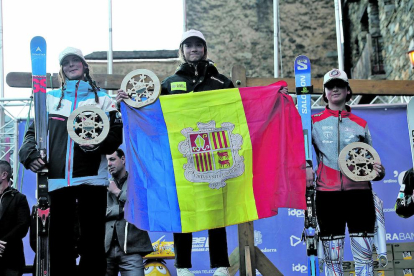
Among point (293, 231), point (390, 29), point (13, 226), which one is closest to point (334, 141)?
point (293, 231)

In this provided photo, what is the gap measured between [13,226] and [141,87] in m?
2.22

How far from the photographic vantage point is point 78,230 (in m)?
3.46

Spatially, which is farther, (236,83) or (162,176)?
(236,83)

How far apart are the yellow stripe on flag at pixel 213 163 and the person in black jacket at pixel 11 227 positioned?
2.07m

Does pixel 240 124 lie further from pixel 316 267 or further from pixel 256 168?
pixel 316 267

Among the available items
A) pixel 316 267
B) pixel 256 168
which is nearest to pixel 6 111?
pixel 256 168

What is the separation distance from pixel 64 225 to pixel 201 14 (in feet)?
40.3

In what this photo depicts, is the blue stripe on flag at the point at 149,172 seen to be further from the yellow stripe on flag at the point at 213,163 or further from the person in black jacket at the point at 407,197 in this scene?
the person in black jacket at the point at 407,197

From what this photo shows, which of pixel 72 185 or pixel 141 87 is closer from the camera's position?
pixel 72 185

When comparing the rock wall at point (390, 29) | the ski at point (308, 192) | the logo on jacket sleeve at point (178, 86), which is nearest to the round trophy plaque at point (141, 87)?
the logo on jacket sleeve at point (178, 86)

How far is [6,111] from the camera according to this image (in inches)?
264

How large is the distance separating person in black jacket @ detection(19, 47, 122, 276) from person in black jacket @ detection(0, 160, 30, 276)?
1.76 meters

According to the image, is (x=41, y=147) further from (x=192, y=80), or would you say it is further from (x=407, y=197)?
(x=407, y=197)

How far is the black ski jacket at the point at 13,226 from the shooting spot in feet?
16.3
